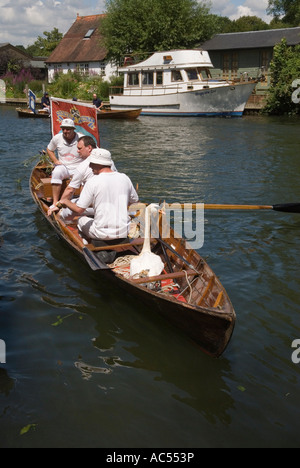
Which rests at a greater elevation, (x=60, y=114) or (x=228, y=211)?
(x=60, y=114)

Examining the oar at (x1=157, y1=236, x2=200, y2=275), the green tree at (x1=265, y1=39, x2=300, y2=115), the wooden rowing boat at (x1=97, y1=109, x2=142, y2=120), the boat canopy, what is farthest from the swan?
the green tree at (x1=265, y1=39, x2=300, y2=115)

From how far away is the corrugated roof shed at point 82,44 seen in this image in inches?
1983

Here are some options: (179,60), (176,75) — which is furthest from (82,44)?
(179,60)

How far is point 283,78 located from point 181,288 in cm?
2697

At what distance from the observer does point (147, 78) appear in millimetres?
32344

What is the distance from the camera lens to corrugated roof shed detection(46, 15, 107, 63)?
50.4 metres

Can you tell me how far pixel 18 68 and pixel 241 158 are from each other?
47182 mm

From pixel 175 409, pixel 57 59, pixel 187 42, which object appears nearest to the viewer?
pixel 175 409

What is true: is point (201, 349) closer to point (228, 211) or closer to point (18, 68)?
point (228, 211)

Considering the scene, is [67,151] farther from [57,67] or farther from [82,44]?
[57,67]

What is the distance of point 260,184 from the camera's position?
13.6m

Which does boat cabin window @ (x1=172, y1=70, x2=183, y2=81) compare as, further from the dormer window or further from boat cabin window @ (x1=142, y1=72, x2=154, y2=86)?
the dormer window

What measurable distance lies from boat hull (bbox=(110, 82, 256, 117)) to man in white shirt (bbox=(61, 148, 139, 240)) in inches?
977
